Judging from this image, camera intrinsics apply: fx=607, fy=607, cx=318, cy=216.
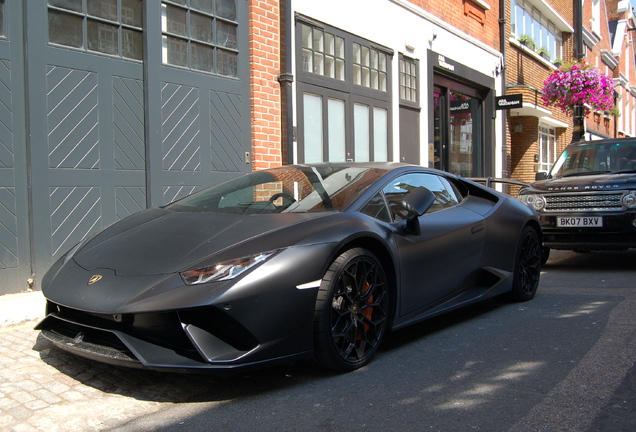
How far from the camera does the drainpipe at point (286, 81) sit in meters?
8.91

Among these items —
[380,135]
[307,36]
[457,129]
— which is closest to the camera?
[307,36]

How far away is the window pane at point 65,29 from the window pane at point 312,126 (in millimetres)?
3758

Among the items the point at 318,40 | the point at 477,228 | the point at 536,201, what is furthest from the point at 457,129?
the point at 477,228

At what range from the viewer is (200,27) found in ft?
26.0

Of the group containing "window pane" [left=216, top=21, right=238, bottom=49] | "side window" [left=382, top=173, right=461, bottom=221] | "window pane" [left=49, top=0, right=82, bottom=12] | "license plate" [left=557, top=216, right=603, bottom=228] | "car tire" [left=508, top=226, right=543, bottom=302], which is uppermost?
"window pane" [left=216, top=21, right=238, bottom=49]

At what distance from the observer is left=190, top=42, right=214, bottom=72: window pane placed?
7855 mm

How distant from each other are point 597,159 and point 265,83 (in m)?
4.87

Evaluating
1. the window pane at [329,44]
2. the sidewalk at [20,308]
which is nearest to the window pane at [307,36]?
the window pane at [329,44]

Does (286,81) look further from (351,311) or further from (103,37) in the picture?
(351,311)

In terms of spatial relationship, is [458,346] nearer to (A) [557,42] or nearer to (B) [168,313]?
(B) [168,313]

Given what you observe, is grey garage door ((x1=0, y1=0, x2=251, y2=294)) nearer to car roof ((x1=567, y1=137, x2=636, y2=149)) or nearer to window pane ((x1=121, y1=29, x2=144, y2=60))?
window pane ((x1=121, y1=29, x2=144, y2=60))

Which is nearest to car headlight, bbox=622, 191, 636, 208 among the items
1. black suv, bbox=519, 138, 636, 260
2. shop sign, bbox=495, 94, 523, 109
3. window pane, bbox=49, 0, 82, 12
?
black suv, bbox=519, 138, 636, 260

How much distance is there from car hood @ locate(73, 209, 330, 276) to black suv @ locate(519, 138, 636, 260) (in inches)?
192

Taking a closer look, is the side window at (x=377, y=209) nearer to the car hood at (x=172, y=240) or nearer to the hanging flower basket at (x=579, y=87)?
the car hood at (x=172, y=240)
